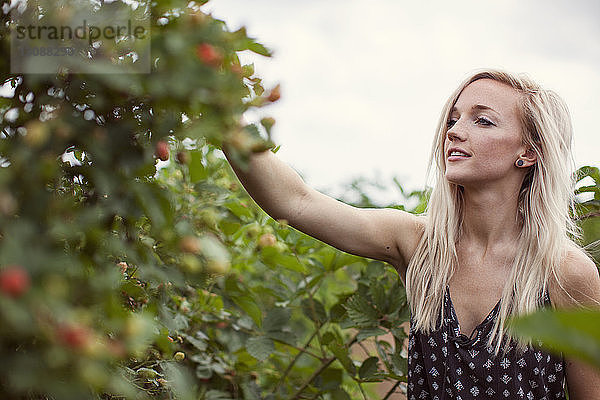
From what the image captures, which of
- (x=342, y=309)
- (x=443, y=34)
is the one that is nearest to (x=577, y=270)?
(x=342, y=309)

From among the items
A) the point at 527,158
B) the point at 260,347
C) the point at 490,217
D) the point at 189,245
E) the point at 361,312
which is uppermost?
the point at 527,158

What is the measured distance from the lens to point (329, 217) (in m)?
1.26

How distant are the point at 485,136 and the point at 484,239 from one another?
0.25 m

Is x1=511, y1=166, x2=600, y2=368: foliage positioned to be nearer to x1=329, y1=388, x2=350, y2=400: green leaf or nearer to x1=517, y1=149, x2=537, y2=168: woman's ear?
x1=517, y1=149, x2=537, y2=168: woman's ear

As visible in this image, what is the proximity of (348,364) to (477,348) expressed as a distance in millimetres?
308

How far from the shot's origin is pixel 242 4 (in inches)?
51.0

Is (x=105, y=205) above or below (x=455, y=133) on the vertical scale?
below

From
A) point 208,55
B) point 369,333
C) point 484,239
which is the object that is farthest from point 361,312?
point 208,55

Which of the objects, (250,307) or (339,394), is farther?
(339,394)

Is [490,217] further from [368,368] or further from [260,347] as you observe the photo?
[260,347]

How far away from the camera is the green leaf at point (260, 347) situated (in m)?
1.39

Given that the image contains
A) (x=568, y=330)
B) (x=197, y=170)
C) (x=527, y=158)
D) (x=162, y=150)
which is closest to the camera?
(x=568, y=330)

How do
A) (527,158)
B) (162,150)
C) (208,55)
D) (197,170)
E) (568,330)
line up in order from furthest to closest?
(527,158) → (197,170) → (162,150) → (208,55) → (568,330)

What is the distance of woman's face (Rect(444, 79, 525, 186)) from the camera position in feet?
4.16
